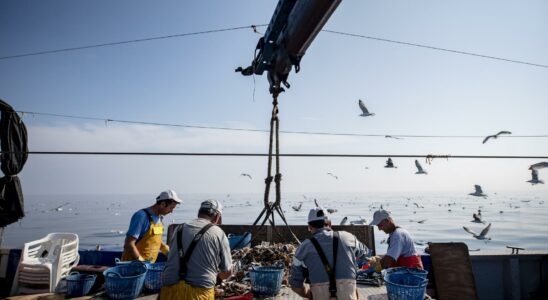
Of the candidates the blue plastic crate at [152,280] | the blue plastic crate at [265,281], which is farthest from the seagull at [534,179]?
the blue plastic crate at [152,280]

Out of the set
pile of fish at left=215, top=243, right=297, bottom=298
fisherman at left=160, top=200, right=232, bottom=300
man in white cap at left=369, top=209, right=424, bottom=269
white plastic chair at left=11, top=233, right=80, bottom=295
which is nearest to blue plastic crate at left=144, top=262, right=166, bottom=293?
Result: fisherman at left=160, top=200, right=232, bottom=300

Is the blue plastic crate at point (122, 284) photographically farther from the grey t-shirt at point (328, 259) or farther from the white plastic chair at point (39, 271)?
the white plastic chair at point (39, 271)

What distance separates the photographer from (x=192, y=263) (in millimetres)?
3133

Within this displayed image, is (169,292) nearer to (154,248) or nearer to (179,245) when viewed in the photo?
(179,245)

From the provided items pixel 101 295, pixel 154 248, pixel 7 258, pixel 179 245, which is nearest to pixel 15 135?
pixel 7 258

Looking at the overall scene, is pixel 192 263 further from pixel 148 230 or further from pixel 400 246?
pixel 400 246

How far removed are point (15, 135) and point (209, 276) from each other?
634 centimetres

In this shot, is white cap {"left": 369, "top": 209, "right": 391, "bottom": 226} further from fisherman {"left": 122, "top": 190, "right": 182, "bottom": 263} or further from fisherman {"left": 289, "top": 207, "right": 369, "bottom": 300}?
fisherman {"left": 122, "top": 190, "right": 182, "bottom": 263}

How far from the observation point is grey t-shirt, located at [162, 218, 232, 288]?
10.3 ft

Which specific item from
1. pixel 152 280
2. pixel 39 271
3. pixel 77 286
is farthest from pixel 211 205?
pixel 39 271

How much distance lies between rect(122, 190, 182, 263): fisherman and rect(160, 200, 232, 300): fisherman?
159 centimetres

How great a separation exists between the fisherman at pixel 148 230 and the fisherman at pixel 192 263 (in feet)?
5.21

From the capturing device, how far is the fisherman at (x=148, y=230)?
4.47m

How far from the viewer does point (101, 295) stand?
353cm
